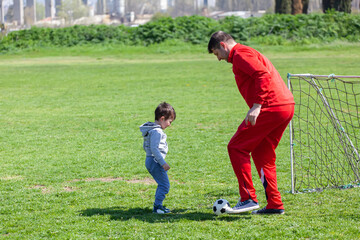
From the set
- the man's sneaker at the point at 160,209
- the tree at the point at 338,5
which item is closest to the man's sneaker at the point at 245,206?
the man's sneaker at the point at 160,209

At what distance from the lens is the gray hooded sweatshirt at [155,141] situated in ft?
17.6

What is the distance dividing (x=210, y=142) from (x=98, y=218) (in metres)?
4.60

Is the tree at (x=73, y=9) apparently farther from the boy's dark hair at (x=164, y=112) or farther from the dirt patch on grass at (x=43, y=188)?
the boy's dark hair at (x=164, y=112)

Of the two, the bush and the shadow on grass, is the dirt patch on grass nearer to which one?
the shadow on grass

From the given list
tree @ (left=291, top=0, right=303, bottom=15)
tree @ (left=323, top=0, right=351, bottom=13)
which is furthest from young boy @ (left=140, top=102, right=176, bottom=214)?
tree @ (left=291, top=0, right=303, bottom=15)

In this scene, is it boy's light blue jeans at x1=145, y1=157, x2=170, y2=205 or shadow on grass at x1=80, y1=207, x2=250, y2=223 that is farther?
boy's light blue jeans at x1=145, y1=157, x2=170, y2=205

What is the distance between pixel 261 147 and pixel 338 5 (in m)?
34.0

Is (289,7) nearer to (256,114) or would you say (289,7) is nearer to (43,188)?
(43,188)

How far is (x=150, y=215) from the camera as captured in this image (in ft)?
18.0

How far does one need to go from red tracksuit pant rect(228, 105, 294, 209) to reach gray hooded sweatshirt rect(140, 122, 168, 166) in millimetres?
713

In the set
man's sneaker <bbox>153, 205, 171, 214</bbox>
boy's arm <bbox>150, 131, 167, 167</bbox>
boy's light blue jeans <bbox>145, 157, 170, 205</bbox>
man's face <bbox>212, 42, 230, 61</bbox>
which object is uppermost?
man's face <bbox>212, 42, 230, 61</bbox>

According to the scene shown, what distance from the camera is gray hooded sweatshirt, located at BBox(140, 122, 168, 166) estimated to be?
5363 mm

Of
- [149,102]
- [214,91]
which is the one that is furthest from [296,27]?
[149,102]

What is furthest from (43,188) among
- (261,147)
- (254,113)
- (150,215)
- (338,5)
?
(338,5)
